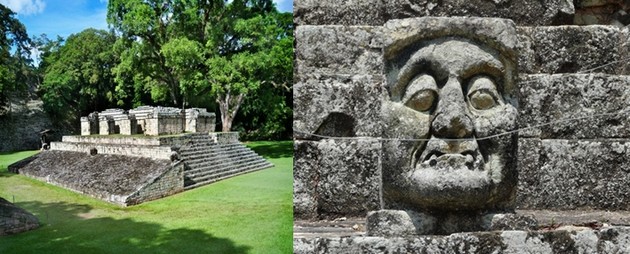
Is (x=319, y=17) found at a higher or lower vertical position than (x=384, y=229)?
higher

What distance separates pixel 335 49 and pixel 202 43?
66.0ft

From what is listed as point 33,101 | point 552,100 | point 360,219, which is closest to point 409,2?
point 552,100

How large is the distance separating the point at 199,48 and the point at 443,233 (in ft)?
62.8

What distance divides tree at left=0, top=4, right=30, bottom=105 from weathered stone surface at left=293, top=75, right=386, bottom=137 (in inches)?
875

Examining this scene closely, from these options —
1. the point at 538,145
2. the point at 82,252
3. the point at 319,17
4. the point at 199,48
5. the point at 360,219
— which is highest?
the point at 199,48

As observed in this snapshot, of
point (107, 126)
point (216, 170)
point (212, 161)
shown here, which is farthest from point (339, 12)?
point (107, 126)

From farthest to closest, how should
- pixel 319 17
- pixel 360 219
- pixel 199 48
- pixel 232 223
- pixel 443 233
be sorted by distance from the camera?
pixel 199 48 < pixel 232 223 < pixel 319 17 < pixel 360 219 < pixel 443 233

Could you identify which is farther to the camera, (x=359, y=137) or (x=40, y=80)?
(x=40, y=80)

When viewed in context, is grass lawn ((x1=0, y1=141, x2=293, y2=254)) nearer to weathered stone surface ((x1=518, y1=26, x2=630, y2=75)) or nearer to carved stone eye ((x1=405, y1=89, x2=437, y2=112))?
weathered stone surface ((x1=518, y1=26, x2=630, y2=75))

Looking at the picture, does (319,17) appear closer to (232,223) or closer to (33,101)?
(232,223)

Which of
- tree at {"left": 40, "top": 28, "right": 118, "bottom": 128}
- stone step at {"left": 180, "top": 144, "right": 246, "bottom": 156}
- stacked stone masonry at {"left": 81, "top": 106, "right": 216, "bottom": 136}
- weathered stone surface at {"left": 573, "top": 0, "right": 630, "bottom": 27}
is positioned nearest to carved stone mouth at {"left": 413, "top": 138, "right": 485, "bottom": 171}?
weathered stone surface at {"left": 573, "top": 0, "right": 630, "bottom": 27}

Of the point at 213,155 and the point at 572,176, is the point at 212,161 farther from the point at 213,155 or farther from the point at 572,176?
the point at 572,176

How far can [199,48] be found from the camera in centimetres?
1948

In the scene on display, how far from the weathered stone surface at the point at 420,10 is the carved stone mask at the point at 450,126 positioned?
1.36 feet
